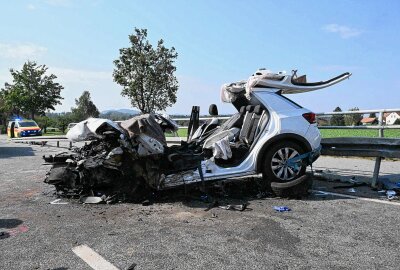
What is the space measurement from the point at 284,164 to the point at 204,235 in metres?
2.43

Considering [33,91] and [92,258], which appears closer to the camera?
[92,258]

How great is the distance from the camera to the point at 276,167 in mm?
6105

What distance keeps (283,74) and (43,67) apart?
53.0m

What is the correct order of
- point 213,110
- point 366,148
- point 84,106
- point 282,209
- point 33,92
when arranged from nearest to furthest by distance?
point 282,209 < point 366,148 < point 213,110 < point 33,92 < point 84,106

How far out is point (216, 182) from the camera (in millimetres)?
6203

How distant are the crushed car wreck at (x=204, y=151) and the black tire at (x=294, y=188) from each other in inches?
1.2

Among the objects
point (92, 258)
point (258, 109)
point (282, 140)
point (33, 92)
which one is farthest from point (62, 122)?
point (92, 258)

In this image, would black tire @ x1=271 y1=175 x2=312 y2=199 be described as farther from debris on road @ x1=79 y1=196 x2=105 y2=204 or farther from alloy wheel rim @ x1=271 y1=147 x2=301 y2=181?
debris on road @ x1=79 y1=196 x2=105 y2=204

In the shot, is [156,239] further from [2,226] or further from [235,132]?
[235,132]

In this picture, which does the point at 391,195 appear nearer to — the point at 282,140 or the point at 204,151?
the point at 282,140

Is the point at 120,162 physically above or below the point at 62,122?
above

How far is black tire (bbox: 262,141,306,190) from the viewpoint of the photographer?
19.9 feet

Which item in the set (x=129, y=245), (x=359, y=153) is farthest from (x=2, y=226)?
(x=359, y=153)

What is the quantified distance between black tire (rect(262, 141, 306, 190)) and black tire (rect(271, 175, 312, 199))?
0.23 metres
